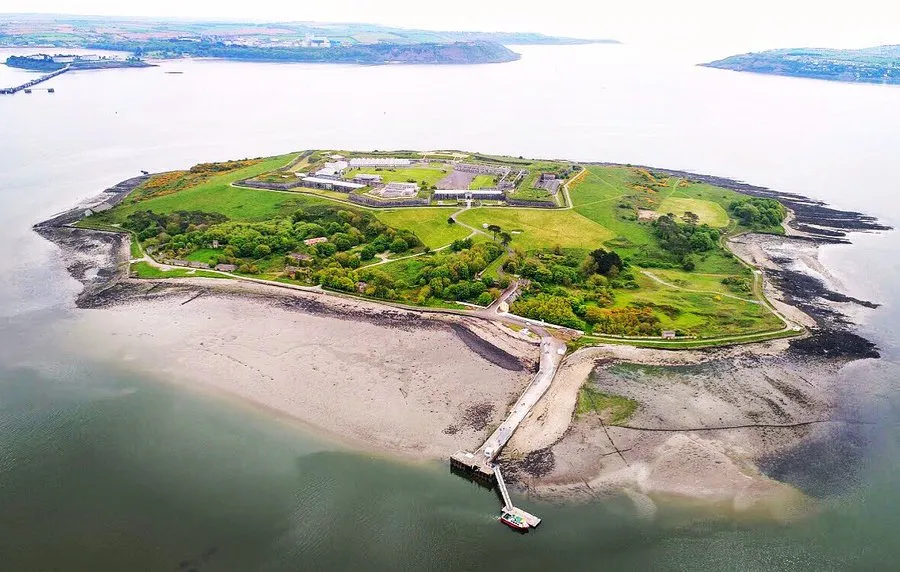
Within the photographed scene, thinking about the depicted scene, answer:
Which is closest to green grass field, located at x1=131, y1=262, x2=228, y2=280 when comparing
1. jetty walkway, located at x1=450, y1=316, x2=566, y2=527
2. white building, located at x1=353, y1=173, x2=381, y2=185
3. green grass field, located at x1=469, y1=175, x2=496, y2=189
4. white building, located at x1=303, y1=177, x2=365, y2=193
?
white building, located at x1=303, y1=177, x2=365, y2=193

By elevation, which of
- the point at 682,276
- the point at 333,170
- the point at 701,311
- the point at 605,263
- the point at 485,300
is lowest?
the point at 485,300

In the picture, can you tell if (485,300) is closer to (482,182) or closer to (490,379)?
(490,379)

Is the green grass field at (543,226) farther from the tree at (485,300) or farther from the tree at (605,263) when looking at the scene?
the tree at (485,300)

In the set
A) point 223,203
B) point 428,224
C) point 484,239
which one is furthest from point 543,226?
point 223,203

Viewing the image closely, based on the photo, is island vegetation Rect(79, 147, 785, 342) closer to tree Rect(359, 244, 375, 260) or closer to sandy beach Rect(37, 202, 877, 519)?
tree Rect(359, 244, 375, 260)

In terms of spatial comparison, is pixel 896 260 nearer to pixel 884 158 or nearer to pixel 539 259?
pixel 539 259

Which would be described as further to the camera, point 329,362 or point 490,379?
point 329,362

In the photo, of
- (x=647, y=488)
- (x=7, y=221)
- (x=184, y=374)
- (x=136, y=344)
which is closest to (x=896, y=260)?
(x=647, y=488)
